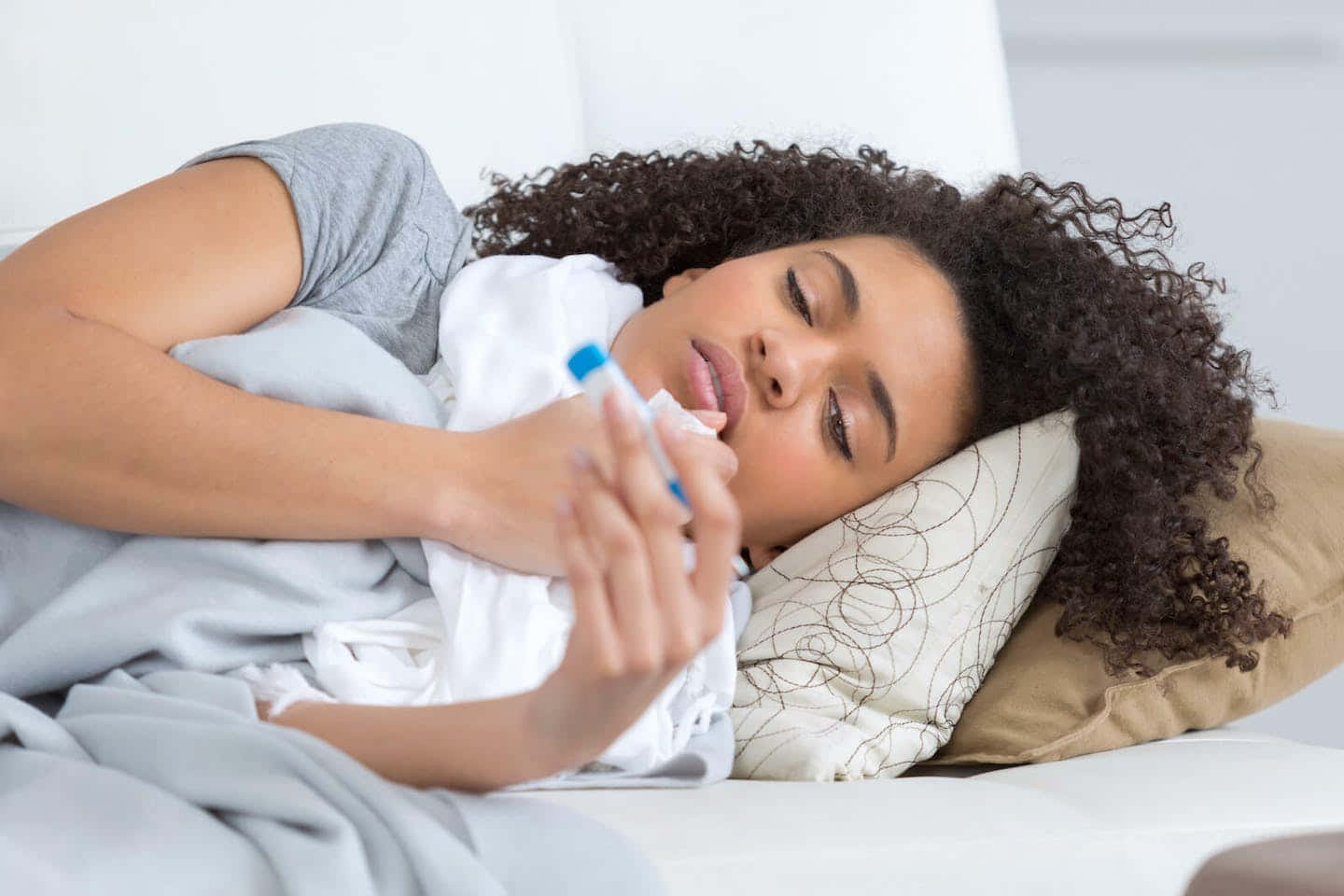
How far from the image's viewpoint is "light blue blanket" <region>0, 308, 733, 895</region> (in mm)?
759

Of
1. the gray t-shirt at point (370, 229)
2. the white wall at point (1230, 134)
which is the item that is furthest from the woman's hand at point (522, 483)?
the white wall at point (1230, 134)

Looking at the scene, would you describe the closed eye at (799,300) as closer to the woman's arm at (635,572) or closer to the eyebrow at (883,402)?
the eyebrow at (883,402)

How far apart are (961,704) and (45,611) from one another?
81 cm

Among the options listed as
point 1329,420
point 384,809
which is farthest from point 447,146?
point 1329,420

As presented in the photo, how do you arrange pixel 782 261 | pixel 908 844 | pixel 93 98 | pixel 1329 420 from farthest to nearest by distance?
1. pixel 1329 420
2. pixel 93 98
3. pixel 782 261
4. pixel 908 844

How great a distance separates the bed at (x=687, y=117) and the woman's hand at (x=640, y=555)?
1.00 ft

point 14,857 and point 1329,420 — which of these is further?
point 1329,420

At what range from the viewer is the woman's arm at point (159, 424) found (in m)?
0.95

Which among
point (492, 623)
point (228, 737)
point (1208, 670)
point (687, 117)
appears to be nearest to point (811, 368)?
point (492, 623)

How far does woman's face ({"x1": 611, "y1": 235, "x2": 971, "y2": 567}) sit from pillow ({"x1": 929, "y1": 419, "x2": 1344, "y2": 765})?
24cm

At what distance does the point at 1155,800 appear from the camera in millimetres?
1048

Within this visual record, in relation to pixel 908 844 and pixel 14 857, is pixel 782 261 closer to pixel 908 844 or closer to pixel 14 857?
pixel 908 844

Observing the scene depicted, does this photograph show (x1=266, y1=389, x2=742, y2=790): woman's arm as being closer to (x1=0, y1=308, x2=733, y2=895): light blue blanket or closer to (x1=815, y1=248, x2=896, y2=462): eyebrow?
(x1=0, y1=308, x2=733, y2=895): light blue blanket

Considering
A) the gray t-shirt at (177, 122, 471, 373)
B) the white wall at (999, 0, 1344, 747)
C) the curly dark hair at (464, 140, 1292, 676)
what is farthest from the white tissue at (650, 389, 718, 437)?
the white wall at (999, 0, 1344, 747)
